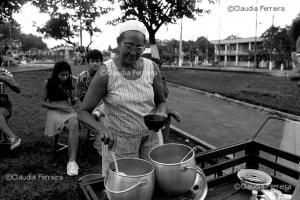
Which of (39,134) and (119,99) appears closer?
(119,99)

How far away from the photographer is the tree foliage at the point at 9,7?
14703 millimetres

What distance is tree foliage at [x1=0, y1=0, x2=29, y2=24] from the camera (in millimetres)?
14703

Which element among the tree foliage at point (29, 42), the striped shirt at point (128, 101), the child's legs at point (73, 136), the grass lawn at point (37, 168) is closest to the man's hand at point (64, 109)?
the child's legs at point (73, 136)

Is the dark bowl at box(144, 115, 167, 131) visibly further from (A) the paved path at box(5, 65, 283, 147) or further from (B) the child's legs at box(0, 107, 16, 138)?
(B) the child's legs at box(0, 107, 16, 138)

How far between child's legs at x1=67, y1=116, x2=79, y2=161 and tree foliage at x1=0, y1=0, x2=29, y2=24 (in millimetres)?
13225

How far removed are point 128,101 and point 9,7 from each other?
16.0 meters

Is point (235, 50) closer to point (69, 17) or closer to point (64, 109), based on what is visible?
point (69, 17)

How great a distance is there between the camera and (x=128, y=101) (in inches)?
74.4

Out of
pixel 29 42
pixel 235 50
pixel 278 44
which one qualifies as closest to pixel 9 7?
pixel 278 44

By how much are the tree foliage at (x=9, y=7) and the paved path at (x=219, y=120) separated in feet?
35.0

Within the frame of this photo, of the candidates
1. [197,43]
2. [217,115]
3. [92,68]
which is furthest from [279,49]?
[92,68]

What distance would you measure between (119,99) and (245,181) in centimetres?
97

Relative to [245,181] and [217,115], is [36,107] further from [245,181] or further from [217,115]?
[245,181]

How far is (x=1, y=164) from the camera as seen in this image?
3.88m
